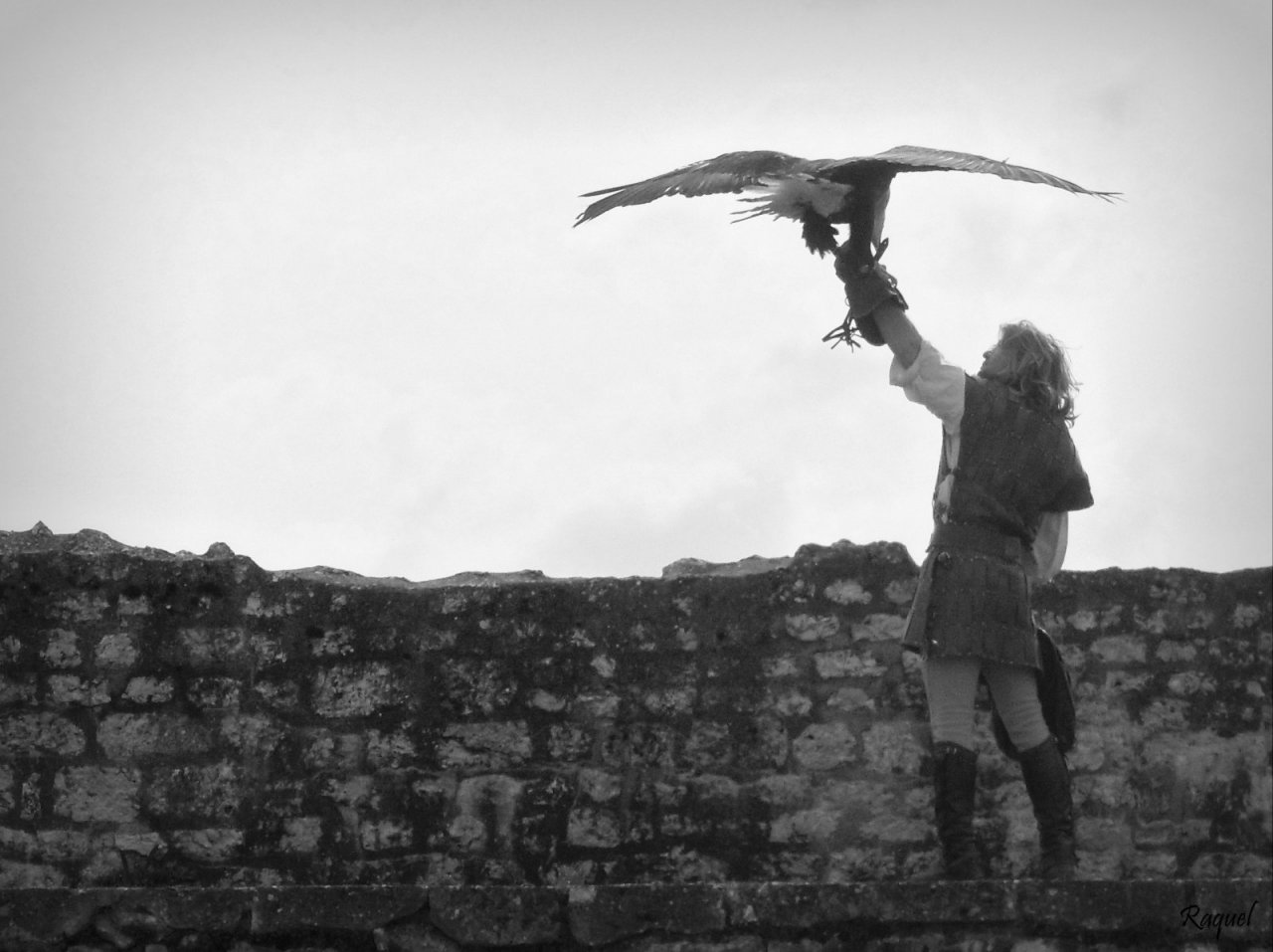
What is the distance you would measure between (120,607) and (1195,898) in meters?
3.37

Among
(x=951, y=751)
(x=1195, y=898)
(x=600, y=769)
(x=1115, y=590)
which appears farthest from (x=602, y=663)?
(x=1195, y=898)

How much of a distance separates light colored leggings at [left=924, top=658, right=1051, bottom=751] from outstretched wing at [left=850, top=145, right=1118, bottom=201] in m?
1.28

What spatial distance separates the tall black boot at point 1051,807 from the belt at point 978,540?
53 centimetres

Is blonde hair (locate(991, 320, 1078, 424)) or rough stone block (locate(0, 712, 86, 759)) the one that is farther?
rough stone block (locate(0, 712, 86, 759))

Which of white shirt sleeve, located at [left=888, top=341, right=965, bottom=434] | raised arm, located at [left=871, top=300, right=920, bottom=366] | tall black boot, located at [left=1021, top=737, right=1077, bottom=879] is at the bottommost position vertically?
tall black boot, located at [left=1021, top=737, right=1077, bottom=879]

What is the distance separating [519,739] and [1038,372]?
6.60ft

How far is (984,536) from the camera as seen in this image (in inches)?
187

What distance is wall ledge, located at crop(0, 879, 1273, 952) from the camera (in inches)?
161

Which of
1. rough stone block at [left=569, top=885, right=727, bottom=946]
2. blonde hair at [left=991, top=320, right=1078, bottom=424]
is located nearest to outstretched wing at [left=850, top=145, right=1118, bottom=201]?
blonde hair at [left=991, top=320, right=1078, bottom=424]

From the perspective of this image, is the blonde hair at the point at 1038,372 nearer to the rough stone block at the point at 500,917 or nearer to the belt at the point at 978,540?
the belt at the point at 978,540

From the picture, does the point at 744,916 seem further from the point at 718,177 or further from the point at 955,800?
the point at 718,177

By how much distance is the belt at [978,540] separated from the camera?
15.5ft

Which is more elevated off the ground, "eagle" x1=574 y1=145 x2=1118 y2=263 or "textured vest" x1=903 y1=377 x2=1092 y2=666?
"eagle" x1=574 y1=145 x2=1118 y2=263
